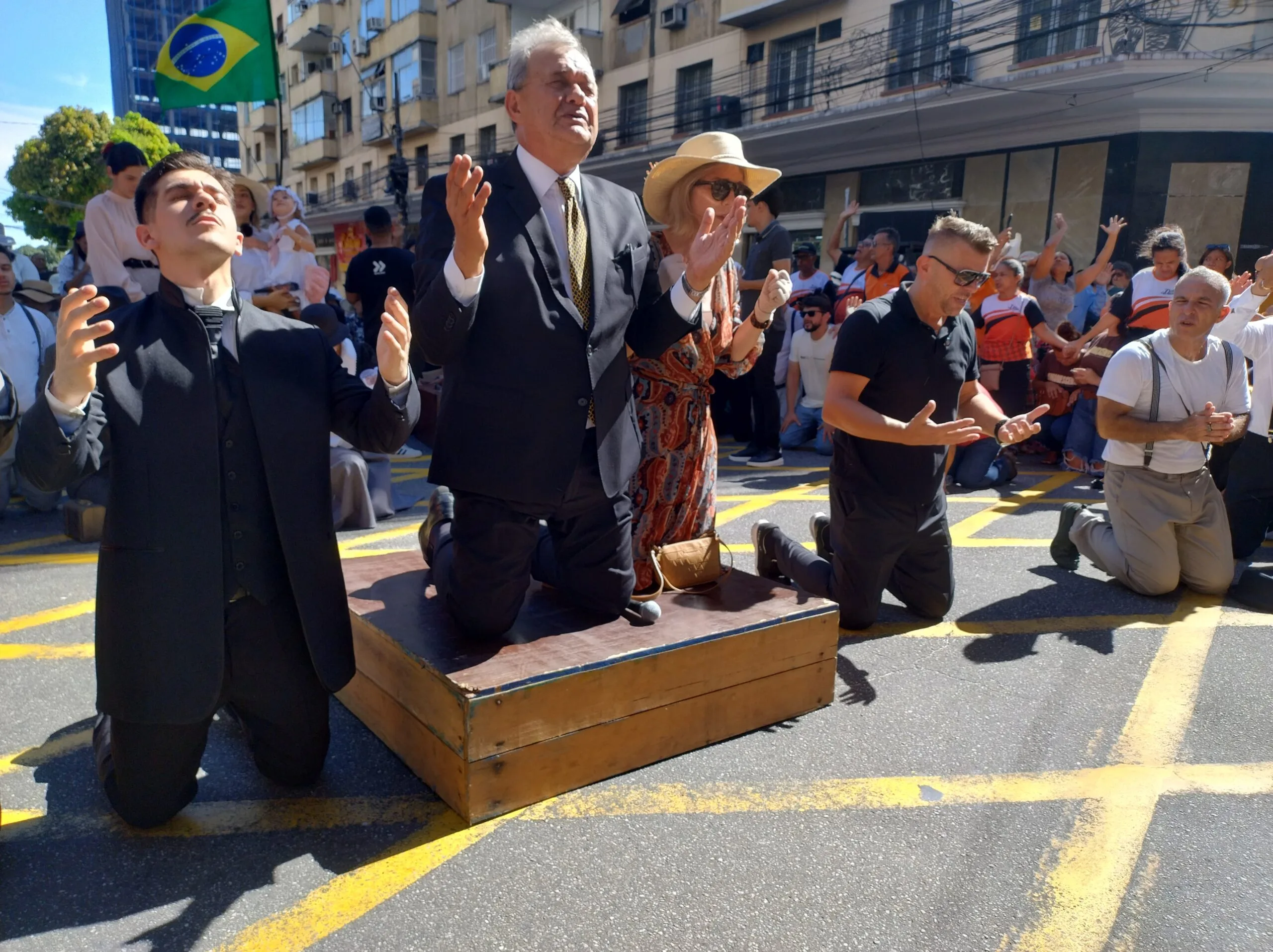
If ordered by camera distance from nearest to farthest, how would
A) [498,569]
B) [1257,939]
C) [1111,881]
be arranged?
[1257,939]
[1111,881]
[498,569]

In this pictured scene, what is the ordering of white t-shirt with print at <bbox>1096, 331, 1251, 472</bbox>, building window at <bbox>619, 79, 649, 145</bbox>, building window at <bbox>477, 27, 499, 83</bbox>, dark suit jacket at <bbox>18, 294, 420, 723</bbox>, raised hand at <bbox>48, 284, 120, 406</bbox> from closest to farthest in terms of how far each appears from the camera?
raised hand at <bbox>48, 284, 120, 406</bbox>
dark suit jacket at <bbox>18, 294, 420, 723</bbox>
white t-shirt with print at <bbox>1096, 331, 1251, 472</bbox>
building window at <bbox>619, 79, 649, 145</bbox>
building window at <bbox>477, 27, 499, 83</bbox>

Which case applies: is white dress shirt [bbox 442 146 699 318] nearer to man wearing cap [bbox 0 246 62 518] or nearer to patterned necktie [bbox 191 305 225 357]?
patterned necktie [bbox 191 305 225 357]

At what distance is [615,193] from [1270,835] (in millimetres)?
2773

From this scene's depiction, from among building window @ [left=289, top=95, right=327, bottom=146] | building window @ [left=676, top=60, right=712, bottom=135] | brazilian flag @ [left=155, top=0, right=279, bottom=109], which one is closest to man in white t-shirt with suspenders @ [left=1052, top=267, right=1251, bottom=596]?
brazilian flag @ [left=155, top=0, right=279, bottom=109]

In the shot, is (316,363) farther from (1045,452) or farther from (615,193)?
(1045,452)

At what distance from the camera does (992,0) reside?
16359 millimetres

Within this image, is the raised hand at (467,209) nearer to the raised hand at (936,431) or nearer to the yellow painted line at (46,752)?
the raised hand at (936,431)

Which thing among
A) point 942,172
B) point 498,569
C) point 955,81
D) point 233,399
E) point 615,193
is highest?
point 955,81

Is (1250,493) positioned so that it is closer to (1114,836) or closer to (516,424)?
(1114,836)

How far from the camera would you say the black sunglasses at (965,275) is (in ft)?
12.0

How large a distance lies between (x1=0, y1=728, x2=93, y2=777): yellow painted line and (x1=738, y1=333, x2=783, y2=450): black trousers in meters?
5.94

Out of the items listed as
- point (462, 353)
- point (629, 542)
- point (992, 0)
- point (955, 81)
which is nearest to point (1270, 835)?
point (629, 542)

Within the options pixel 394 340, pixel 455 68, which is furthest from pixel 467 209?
pixel 455 68

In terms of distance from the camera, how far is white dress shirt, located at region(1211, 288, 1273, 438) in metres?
5.05
